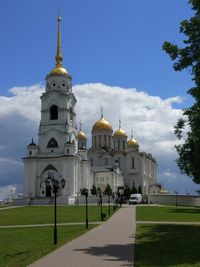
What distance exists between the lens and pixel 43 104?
96.2m

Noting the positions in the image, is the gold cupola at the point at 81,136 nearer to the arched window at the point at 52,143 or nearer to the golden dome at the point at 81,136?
the golden dome at the point at 81,136

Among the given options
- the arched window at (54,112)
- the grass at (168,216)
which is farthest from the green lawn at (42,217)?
the arched window at (54,112)

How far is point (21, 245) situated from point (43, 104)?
7637cm

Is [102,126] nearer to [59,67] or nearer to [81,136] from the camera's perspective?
[81,136]

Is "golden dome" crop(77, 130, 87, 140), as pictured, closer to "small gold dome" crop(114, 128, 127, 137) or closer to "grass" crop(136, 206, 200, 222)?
"small gold dome" crop(114, 128, 127, 137)

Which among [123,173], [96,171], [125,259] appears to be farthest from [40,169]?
[125,259]

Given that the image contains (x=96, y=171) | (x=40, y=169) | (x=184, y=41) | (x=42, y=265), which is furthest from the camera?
(x=96, y=171)

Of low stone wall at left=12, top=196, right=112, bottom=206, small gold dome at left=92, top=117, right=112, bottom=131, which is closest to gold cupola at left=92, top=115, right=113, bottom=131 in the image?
small gold dome at left=92, top=117, right=112, bottom=131

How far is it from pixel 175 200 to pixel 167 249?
71565 mm

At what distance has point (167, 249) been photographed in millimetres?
18844

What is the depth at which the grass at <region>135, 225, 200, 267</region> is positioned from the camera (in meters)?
15.4

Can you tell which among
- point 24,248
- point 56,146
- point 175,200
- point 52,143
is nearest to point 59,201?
point 56,146

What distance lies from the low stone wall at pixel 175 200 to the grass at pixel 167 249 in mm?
59552

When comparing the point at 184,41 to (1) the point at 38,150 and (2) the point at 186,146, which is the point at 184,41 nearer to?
(2) the point at 186,146
